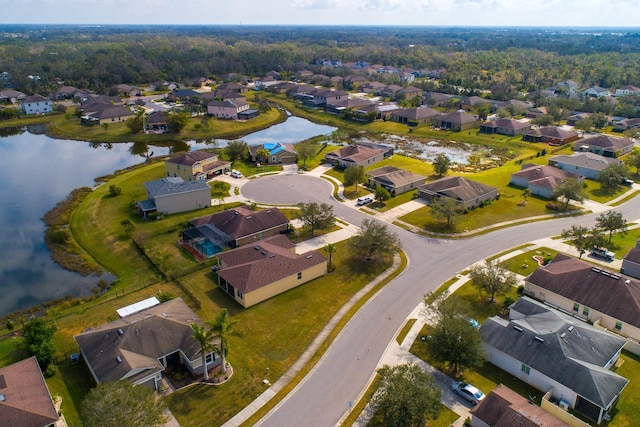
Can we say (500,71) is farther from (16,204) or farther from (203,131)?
(16,204)

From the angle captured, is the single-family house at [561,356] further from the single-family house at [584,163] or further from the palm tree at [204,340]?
the single-family house at [584,163]

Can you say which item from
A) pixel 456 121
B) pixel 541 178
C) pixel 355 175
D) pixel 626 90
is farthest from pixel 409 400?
pixel 626 90

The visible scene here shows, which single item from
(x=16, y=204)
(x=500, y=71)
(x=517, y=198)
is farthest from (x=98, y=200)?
(x=500, y=71)

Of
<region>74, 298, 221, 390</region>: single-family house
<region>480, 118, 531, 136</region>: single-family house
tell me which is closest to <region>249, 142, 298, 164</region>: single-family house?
<region>74, 298, 221, 390</region>: single-family house

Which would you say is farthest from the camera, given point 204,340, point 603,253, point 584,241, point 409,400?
point 603,253

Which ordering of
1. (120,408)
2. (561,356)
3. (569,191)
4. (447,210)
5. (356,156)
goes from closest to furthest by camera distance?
1. (120,408)
2. (561,356)
3. (447,210)
4. (569,191)
5. (356,156)

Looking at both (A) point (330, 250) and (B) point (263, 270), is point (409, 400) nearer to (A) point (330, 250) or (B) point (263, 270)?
(B) point (263, 270)
